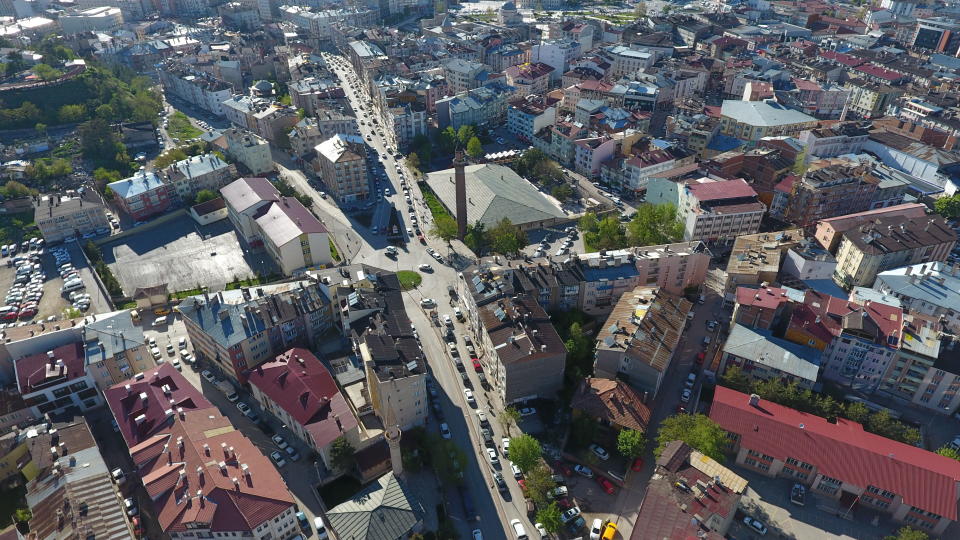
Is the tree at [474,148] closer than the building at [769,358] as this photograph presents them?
No

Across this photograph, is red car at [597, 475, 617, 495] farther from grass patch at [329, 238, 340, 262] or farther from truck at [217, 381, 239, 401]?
grass patch at [329, 238, 340, 262]

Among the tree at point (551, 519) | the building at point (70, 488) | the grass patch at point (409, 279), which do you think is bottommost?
the grass patch at point (409, 279)

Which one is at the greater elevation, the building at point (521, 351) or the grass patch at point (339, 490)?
the building at point (521, 351)

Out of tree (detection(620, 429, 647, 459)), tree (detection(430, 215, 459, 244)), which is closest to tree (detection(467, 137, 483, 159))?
tree (detection(430, 215, 459, 244))

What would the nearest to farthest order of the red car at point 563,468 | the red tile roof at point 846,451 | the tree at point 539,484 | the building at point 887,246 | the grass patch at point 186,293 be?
the red tile roof at point 846,451, the tree at point 539,484, the red car at point 563,468, the building at point 887,246, the grass patch at point 186,293

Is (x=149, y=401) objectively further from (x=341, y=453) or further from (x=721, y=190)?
(x=721, y=190)

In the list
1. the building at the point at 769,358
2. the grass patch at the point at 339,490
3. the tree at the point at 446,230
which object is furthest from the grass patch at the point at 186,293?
Answer: the building at the point at 769,358

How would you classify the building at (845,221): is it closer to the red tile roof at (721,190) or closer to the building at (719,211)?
the building at (719,211)

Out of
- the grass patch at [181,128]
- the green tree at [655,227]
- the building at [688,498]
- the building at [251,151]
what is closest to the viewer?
the building at [688,498]
